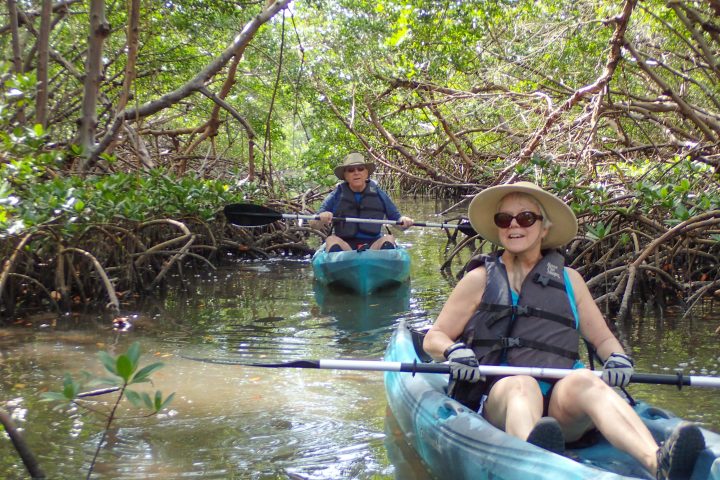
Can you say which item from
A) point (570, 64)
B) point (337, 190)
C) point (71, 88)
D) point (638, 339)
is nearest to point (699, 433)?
point (638, 339)

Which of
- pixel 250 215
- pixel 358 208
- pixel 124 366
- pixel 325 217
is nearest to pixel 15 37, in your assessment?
pixel 250 215

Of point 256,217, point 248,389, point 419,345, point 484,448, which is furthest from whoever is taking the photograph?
point 256,217

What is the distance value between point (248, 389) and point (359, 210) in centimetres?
358

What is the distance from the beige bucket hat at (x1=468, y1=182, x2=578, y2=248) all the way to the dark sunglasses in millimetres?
76

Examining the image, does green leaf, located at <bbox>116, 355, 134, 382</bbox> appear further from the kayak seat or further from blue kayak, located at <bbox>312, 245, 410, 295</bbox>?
blue kayak, located at <bbox>312, 245, 410, 295</bbox>

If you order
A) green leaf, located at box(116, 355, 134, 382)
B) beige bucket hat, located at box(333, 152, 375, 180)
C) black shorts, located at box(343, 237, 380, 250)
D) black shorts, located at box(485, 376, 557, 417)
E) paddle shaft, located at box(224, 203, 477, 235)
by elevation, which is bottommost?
black shorts, located at box(485, 376, 557, 417)

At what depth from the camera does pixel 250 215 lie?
732 cm

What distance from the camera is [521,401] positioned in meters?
2.56

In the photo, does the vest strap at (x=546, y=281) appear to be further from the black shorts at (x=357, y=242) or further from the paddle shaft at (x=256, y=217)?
the black shorts at (x=357, y=242)

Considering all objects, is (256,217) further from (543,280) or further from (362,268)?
(543,280)

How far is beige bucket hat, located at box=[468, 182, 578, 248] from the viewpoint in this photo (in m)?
2.93


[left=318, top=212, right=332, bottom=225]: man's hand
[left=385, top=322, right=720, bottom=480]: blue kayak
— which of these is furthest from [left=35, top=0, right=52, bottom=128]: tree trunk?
[left=385, top=322, right=720, bottom=480]: blue kayak

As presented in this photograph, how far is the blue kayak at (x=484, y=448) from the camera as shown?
2.10 meters

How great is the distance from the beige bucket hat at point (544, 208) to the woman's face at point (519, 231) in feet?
0.13
